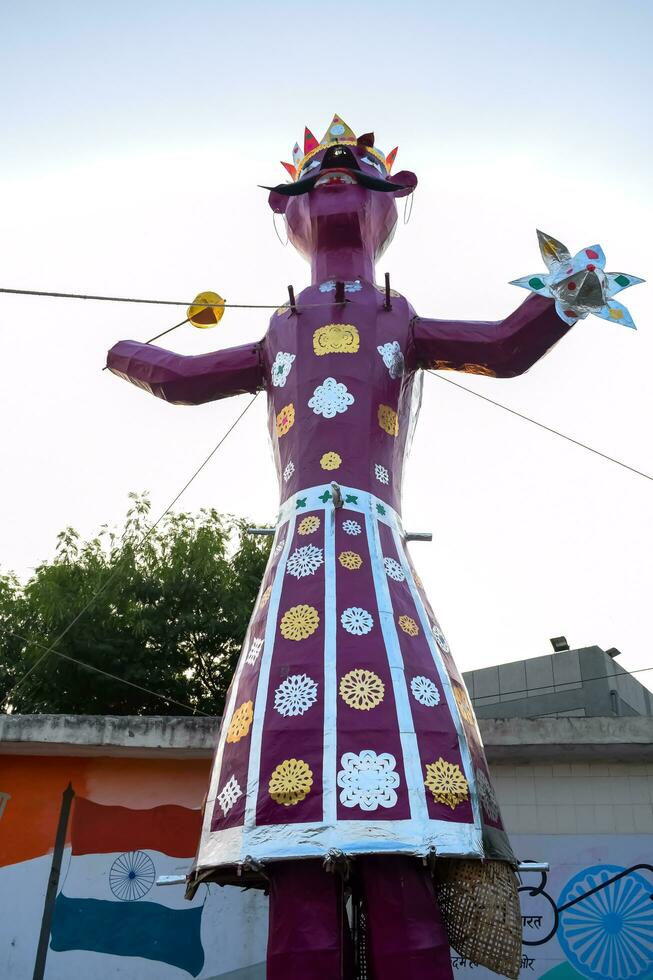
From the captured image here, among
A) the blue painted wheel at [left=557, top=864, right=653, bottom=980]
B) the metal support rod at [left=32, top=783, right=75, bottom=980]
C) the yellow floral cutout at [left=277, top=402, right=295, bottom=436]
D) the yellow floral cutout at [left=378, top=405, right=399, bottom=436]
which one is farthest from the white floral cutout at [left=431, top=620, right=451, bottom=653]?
the metal support rod at [left=32, top=783, right=75, bottom=980]

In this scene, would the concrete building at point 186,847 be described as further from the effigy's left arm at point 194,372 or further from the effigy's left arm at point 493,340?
the effigy's left arm at point 493,340

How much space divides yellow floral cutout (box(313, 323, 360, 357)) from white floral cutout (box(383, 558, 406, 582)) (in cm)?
125

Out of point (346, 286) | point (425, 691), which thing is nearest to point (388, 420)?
point (346, 286)

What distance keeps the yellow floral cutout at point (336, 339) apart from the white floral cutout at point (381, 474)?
679 millimetres

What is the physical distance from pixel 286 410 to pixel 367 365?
0.51m

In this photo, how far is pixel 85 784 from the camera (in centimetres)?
678

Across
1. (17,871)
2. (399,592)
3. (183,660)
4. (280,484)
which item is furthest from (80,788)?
(183,660)

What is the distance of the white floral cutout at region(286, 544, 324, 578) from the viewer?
4.59m

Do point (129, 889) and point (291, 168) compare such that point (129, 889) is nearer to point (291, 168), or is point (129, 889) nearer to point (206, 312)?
point (206, 312)

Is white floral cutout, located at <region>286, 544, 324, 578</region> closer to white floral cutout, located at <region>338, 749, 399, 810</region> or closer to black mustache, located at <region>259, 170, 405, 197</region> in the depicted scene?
white floral cutout, located at <region>338, 749, 399, 810</region>

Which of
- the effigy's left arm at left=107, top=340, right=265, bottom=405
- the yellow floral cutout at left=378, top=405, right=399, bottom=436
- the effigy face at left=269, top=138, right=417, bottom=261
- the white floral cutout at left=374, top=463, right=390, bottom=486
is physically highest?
the effigy face at left=269, top=138, right=417, bottom=261

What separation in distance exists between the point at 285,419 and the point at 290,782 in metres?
Answer: 2.13

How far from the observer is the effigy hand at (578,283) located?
15.7 feet

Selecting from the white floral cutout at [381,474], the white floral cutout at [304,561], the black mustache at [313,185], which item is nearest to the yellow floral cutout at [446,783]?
the white floral cutout at [304,561]
